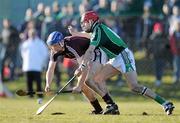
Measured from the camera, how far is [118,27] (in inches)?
1064

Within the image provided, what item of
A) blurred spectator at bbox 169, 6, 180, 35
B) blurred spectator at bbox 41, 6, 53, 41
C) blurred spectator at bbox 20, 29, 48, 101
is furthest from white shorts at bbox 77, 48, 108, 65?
blurred spectator at bbox 41, 6, 53, 41

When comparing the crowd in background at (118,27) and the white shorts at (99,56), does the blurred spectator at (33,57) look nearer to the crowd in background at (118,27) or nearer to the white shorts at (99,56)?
the crowd in background at (118,27)

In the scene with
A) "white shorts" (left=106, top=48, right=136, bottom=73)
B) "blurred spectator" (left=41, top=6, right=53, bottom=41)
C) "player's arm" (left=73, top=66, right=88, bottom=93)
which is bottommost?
"blurred spectator" (left=41, top=6, right=53, bottom=41)

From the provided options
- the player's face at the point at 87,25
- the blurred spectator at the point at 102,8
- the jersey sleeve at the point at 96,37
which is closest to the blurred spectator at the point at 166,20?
the blurred spectator at the point at 102,8

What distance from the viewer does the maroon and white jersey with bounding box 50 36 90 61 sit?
49.5ft

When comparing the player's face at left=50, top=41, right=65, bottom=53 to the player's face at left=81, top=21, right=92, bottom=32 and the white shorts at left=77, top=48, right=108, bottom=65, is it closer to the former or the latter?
the player's face at left=81, top=21, right=92, bottom=32

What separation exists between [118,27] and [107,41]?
11.7 metres

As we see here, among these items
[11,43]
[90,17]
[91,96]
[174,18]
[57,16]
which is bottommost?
[11,43]

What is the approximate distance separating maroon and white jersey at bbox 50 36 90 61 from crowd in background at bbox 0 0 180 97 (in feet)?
34.6

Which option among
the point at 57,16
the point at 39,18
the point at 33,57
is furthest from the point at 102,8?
the point at 33,57

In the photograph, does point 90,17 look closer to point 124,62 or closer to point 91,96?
point 124,62

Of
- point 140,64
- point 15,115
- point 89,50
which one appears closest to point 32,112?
point 15,115

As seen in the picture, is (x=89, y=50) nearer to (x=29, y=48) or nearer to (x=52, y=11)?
(x=29, y=48)

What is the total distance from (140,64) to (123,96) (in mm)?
1999
